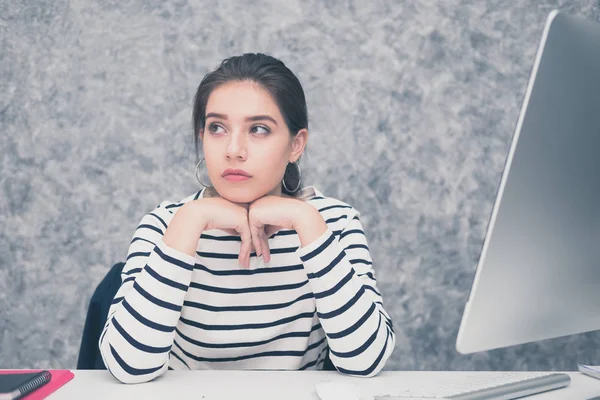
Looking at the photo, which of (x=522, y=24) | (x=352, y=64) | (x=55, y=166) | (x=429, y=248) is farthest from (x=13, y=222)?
Answer: (x=522, y=24)

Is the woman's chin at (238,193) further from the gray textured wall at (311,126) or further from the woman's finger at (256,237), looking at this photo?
the gray textured wall at (311,126)

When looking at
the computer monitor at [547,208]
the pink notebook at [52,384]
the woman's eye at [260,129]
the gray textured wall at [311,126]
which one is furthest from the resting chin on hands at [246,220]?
the gray textured wall at [311,126]

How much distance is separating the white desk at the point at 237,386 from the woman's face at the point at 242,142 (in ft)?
1.10

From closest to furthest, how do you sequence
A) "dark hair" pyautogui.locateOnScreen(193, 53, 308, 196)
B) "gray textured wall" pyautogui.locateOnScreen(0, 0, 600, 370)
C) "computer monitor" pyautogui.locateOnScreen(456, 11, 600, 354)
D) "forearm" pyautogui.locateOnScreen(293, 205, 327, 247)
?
"computer monitor" pyautogui.locateOnScreen(456, 11, 600, 354) → "forearm" pyautogui.locateOnScreen(293, 205, 327, 247) → "dark hair" pyautogui.locateOnScreen(193, 53, 308, 196) → "gray textured wall" pyautogui.locateOnScreen(0, 0, 600, 370)

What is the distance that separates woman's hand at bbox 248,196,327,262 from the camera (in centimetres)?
93

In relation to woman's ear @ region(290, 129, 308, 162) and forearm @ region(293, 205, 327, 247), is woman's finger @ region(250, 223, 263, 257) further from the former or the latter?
woman's ear @ region(290, 129, 308, 162)

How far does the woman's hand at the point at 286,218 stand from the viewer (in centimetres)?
93

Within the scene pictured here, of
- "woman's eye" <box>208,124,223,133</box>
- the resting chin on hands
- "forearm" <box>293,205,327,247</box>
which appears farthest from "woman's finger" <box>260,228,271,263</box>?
"woman's eye" <box>208,124,223,133</box>

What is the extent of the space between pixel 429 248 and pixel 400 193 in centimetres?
21

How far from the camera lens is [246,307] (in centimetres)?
104

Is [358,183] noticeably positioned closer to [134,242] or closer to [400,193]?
[400,193]

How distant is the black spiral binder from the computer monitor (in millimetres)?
575

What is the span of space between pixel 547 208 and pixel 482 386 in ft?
0.90

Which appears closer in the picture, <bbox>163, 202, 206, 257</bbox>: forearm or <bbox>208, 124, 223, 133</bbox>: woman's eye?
<bbox>163, 202, 206, 257</bbox>: forearm
